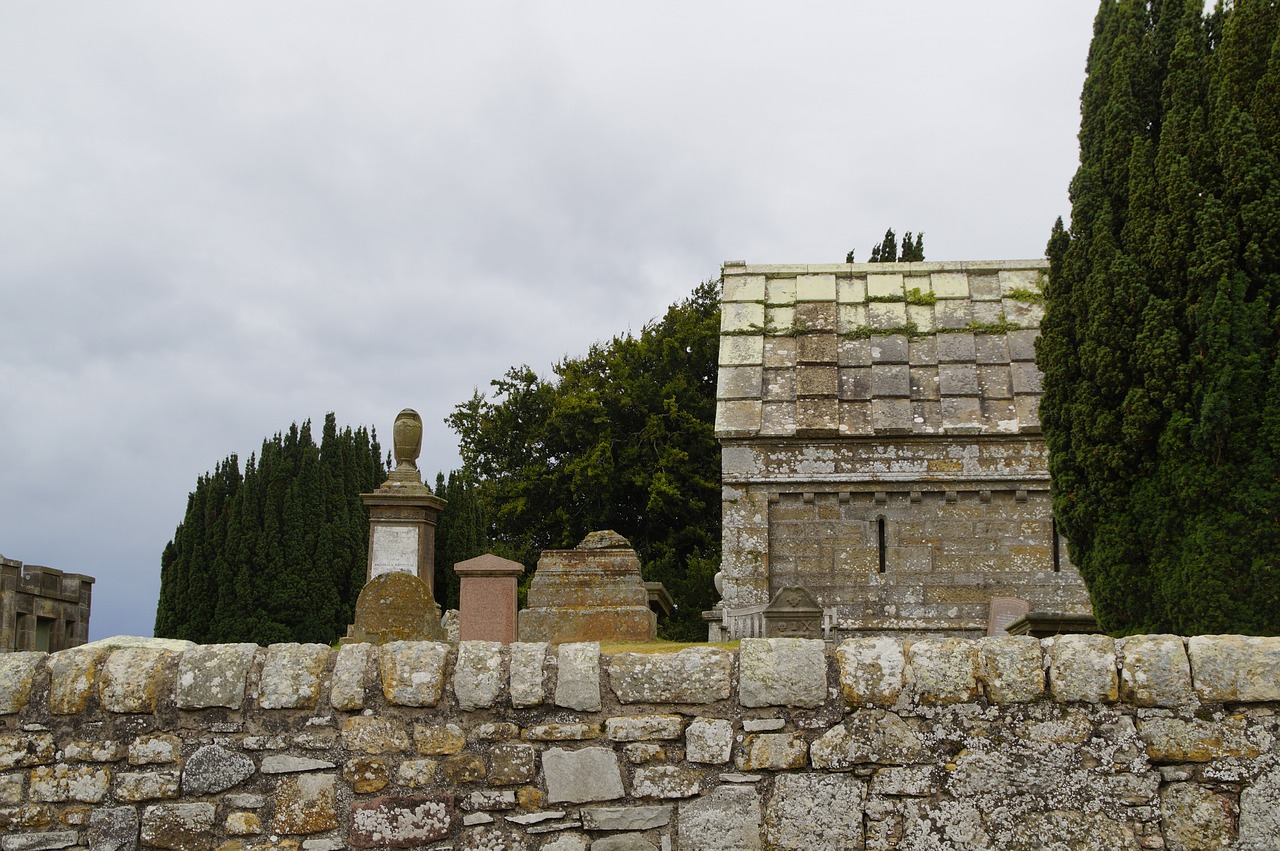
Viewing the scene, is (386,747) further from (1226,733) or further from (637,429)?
(637,429)

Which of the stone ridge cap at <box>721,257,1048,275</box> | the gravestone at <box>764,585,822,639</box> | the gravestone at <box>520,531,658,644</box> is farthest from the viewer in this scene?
the stone ridge cap at <box>721,257,1048,275</box>

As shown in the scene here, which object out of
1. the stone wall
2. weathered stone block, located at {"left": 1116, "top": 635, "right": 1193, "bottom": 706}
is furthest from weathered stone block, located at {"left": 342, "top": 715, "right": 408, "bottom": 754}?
weathered stone block, located at {"left": 1116, "top": 635, "right": 1193, "bottom": 706}

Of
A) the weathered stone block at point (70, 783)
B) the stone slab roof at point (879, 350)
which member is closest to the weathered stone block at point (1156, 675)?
the weathered stone block at point (70, 783)

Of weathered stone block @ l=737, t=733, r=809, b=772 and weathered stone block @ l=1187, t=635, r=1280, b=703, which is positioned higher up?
weathered stone block @ l=1187, t=635, r=1280, b=703

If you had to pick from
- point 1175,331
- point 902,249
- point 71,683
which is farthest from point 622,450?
point 71,683

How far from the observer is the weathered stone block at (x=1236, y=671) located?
184 inches

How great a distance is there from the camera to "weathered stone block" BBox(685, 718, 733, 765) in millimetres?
4793

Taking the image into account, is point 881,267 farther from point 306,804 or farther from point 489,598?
point 306,804

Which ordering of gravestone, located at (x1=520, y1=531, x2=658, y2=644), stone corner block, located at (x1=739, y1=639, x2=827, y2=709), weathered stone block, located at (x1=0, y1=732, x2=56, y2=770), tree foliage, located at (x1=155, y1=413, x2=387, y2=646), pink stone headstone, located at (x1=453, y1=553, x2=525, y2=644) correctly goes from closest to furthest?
1. stone corner block, located at (x1=739, y1=639, x2=827, y2=709)
2. weathered stone block, located at (x1=0, y1=732, x2=56, y2=770)
3. pink stone headstone, located at (x1=453, y1=553, x2=525, y2=644)
4. gravestone, located at (x1=520, y1=531, x2=658, y2=644)
5. tree foliage, located at (x1=155, y1=413, x2=387, y2=646)

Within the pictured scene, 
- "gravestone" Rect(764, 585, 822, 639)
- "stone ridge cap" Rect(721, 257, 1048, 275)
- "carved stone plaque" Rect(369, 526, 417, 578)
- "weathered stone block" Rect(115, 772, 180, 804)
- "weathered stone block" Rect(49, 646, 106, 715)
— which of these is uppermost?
"stone ridge cap" Rect(721, 257, 1048, 275)

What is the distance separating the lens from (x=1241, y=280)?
7668 mm

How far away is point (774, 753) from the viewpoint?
15.7 ft

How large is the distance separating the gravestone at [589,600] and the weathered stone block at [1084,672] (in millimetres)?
9452

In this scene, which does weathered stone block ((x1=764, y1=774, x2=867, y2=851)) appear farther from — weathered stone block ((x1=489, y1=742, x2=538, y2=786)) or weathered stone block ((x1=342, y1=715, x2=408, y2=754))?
weathered stone block ((x1=342, y1=715, x2=408, y2=754))
